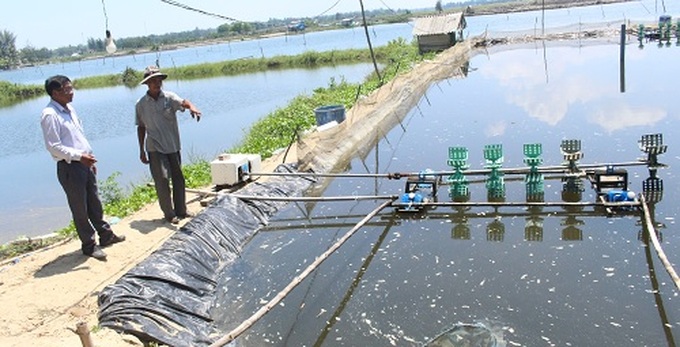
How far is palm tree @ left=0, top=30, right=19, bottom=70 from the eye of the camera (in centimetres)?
8762

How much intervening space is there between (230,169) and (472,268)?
12.5 feet

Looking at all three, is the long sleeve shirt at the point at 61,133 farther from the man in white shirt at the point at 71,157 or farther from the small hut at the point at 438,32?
the small hut at the point at 438,32

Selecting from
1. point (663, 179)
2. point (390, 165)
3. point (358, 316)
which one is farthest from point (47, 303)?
point (663, 179)

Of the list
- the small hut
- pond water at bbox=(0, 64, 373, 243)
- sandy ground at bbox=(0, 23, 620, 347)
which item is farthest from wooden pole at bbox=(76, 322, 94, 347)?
the small hut

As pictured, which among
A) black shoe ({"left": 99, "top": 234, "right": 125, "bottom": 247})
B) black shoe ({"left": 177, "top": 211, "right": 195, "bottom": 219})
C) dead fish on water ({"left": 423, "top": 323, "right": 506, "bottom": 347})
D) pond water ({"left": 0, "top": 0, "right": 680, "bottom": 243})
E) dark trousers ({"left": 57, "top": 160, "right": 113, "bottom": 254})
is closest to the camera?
dead fish on water ({"left": 423, "top": 323, "right": 506, "bottom": 347})

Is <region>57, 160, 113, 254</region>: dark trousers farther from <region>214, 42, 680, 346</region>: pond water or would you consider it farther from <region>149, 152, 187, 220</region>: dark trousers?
<region>214, 42, 680, 346</region>: pond water

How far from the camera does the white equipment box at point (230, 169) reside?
313 inches

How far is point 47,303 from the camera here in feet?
15.7

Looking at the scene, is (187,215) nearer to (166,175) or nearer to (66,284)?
(166,175)

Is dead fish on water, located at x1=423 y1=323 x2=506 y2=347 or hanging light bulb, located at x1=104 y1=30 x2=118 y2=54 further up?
hanging light bulb, located at x1=104 y1=30 x2=118 y2=54

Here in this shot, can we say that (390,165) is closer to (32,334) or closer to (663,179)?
(663,179)

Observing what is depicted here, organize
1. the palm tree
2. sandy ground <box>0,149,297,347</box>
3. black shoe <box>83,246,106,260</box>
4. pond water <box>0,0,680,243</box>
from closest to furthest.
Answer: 1. sandy ground <box>0,149,297,347</box>
2. black shoe <box>83,246,106,260</box>
3. pond water <box>0,0,680,243</box>
4. the palm tree

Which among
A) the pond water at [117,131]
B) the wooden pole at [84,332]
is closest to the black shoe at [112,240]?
the wooden pole at [84,332]

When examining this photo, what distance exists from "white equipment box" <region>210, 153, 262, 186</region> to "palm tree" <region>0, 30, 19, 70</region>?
9290 centimetres
